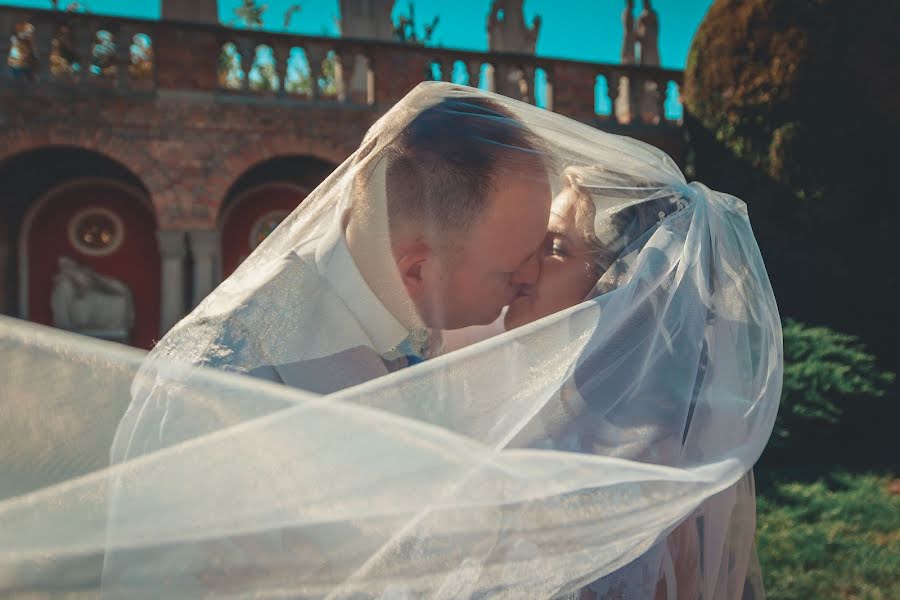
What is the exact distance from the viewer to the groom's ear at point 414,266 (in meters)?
1.34

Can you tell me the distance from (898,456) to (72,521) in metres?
6.47

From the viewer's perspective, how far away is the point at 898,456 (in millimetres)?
5594

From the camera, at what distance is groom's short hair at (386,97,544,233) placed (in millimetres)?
1296

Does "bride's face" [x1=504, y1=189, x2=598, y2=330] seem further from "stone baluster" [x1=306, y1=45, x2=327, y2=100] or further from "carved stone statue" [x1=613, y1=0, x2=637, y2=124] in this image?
"carved stone statue" [x1=613, y1=0, x2=637, y2=124]

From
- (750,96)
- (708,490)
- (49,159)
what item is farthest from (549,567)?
(49,159)

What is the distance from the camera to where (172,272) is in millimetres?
8344

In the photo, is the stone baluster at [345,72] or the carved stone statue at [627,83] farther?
the carved stone statue at [627,83]

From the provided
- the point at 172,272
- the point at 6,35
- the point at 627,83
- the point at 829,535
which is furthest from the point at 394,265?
the point at 627,83

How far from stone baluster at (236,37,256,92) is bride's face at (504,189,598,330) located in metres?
7.92

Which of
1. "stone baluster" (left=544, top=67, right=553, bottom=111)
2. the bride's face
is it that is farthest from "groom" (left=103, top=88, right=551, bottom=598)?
"stone baluster" (left=544, top=67, right=553, bottom=111)

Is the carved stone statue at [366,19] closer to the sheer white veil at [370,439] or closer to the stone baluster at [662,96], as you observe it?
the stone baluster at [662,96]

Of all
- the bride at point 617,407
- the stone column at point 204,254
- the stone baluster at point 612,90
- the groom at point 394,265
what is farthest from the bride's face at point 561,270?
the stone baluster at point 612,90

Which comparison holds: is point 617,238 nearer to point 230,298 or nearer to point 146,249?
point 230,298

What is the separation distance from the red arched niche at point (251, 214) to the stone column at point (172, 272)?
180cm
